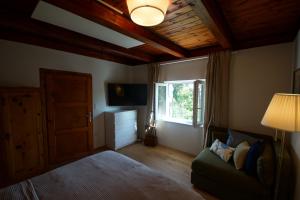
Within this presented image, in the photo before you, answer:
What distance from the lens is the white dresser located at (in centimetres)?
371

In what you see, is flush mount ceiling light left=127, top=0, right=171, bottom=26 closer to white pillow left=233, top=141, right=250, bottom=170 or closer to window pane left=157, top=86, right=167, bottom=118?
white pillow left=233, top=141, right=250, bottom=170

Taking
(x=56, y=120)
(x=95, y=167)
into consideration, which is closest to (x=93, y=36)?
(x=56, y=120)

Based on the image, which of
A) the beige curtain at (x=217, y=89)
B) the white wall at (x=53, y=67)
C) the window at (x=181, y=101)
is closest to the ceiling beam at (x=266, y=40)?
the beige curtain at (x=217, y=89)

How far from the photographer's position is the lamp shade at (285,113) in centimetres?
120

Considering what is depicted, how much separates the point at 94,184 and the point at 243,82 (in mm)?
2932

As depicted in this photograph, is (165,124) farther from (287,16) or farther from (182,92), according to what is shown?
(287,16)

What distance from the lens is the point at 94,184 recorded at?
4.48 ft

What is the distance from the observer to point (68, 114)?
3.17 metres

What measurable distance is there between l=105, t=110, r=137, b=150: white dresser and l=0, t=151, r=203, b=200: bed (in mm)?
2019

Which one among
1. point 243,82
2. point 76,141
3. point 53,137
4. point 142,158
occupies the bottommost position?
point 142,158

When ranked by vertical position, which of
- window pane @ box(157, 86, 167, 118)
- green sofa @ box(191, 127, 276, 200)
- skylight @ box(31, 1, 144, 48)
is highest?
skylight @ box(31, 1, 144, 48)

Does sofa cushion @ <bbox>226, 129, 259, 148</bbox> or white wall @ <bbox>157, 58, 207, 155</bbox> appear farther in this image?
white wall @ <bbox>157, 58, 207, 155</bbox>

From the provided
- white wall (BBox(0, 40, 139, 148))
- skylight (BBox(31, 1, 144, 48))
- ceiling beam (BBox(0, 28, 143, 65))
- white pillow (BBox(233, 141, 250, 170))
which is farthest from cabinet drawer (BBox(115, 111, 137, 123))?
white pillow (BBox(233, 141, 250, 170))

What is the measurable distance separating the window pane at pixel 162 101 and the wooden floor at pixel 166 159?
38.3 inches
